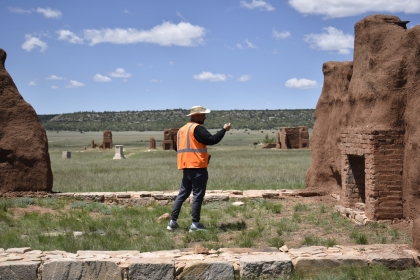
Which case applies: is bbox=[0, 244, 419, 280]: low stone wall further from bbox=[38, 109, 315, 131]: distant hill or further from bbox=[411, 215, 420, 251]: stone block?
bbox=[38, 109, 315, 131]: distant hill

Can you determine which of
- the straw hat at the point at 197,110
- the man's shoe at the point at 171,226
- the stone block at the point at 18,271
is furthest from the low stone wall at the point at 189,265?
the straw hat at the point at 197,110

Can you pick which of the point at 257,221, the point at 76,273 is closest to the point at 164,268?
the point at 76,273

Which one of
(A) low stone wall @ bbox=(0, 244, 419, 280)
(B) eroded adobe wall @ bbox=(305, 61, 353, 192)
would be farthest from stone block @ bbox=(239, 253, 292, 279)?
(B) eroded adobe wall @ bbox=(305, 61, 353, 192)

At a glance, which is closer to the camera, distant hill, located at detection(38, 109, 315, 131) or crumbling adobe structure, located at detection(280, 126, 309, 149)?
crumbling adobe structure, located at detection(280, 126, 309, 149)

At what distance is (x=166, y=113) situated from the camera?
155875mm

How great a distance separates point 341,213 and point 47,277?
6.73 m

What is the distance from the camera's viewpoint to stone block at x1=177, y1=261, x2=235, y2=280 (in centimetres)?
665

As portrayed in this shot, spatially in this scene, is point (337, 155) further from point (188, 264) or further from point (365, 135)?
point (188, 264)

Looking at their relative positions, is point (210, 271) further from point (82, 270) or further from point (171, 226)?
point (171, 226)

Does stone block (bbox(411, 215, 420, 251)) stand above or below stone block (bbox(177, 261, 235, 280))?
above

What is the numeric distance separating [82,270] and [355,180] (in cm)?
701

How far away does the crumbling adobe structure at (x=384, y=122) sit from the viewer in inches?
381

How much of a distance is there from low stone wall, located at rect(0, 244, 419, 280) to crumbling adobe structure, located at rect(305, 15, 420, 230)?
2.90 metres

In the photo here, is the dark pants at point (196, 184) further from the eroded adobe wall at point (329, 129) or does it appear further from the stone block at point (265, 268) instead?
the eroded adobe wall at point (329, 129)
